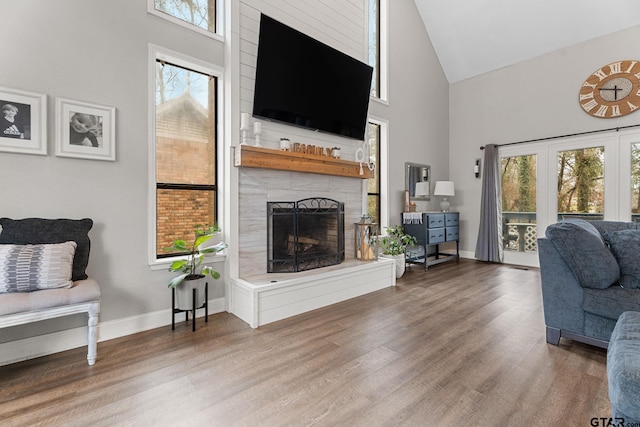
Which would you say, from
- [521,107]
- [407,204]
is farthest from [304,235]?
[521,107]

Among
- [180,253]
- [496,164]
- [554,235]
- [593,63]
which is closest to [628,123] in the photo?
[593,63]

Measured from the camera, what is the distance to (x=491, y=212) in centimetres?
536

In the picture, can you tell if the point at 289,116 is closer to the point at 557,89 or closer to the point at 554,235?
the point at 554,235

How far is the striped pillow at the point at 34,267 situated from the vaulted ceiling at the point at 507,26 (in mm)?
6277

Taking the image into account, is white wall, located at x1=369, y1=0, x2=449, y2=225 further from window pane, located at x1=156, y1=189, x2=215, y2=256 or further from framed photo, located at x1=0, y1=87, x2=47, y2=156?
framed photo, located at x1=0, y1=87, x2=47, y2=156

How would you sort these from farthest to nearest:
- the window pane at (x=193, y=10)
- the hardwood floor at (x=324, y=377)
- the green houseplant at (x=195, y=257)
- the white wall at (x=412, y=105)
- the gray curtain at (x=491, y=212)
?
the gray curtain at (x=491, y=212) → the white wall at (x=412, y=105) → the window pane at (x=193, y=10) → the green houseplant at (x=195, y=257) → the hardwood floor at (x=324, y=377)

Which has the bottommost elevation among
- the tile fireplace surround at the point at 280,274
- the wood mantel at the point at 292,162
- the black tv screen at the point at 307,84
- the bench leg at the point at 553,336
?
the bench leg at the point at 553,336

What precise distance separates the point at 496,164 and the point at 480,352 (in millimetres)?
4246

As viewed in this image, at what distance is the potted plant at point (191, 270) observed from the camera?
2.51 meters

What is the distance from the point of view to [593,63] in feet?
14.9

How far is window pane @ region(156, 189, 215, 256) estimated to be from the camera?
107 inches

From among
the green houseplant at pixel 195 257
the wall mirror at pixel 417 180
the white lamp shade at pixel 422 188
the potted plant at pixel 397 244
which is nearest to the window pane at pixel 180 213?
the green houseplant at pixel 195 257

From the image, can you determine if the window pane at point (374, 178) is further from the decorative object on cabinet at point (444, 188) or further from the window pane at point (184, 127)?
the window pane at point (184, 127)

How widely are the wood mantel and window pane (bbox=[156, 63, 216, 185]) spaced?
1.13ft
